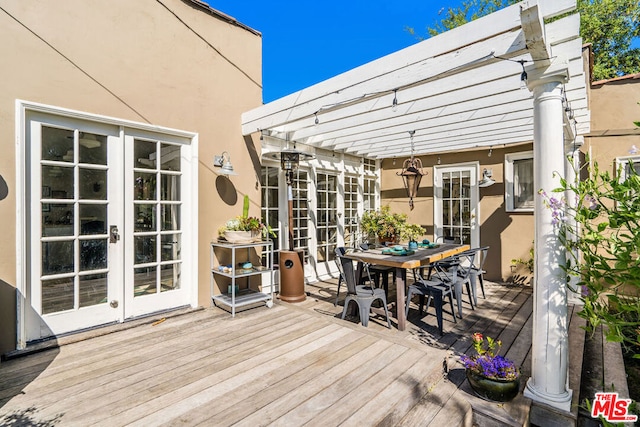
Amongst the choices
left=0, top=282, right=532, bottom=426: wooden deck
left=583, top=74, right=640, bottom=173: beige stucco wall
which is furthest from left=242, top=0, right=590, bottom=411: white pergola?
left=0, top=282, right=532, bottom=426: wooden deck

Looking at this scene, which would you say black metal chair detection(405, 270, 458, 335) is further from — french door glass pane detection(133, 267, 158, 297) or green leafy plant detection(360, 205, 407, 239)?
french door glass pane detection(133, 267, 158, 297)

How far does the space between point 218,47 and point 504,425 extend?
4.65 meters

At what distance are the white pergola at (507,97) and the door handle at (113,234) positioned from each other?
6.40 feet

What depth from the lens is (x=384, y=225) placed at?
6051 mm

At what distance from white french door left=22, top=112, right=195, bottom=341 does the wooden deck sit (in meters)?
0.33

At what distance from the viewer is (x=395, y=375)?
235cm

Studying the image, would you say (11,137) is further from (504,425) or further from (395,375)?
(504,425)

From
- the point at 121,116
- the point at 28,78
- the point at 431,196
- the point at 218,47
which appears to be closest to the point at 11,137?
the point at 28,78

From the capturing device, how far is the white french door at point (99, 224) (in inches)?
108

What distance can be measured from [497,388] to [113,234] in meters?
3.60

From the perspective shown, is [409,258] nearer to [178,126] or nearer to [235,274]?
[235,274]

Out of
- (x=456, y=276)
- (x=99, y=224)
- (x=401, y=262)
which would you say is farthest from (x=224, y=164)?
(x=456, y=276)

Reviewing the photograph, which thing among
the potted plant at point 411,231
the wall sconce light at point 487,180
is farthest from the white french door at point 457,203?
the potted plant at point 411,231

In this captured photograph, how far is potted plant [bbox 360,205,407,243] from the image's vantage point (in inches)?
234
